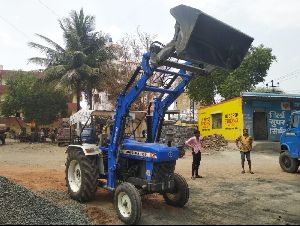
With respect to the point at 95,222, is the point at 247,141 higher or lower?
higher

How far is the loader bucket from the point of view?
20.5 ft

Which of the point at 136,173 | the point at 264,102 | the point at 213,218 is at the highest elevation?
the point at 264,102

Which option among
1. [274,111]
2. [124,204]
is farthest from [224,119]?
[124,204]

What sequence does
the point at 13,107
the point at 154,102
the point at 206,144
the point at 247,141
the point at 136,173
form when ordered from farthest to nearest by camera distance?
the point at 13,107 < the point at 206,144 < the point at 247,141 < the point at 154,102 < the point at 136,173

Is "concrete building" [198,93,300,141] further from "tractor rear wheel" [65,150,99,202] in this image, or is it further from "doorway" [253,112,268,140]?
"tractor rear wheel" [65,150,99,202]

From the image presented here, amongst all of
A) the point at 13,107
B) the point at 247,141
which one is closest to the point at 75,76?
the point at 13,107

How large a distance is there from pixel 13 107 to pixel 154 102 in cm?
3464

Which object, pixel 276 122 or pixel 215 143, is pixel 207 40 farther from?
pixel 276 122

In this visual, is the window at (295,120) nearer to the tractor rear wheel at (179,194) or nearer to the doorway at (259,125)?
the tractor rear wheel at (179,194)

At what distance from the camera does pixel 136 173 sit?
25.8 feet

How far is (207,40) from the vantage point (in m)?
6.63

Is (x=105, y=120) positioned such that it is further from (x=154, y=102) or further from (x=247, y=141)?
(x=247, y=141)

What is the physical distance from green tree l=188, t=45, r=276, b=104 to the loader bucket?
29.6m

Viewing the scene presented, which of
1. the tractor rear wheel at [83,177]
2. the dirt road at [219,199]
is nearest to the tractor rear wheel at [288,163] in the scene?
the dirt road at [219,199]
